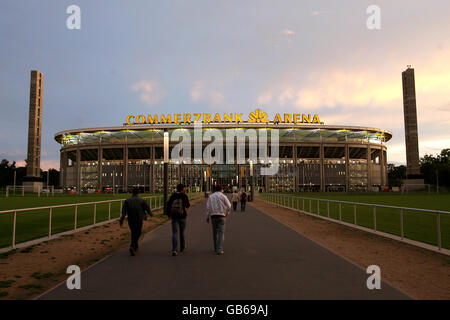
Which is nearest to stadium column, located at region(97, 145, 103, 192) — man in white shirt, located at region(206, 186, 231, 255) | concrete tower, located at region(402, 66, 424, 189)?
concrete tower, located at region(402, 66, 424, 189)

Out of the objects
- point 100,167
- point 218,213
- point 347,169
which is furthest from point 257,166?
point 218,213

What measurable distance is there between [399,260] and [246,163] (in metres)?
85.6

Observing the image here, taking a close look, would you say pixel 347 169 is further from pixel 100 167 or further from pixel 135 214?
pixel 135 214

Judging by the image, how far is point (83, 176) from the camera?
97375 millimetres

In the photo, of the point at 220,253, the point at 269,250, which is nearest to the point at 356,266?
the point at 269,250

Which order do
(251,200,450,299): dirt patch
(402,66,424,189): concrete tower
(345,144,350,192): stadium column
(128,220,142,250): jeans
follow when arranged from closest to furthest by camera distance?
(251,200,450,299): dirt patch
(128,220,142,250): jeans
(402,66,424,189): concrete tower
(345,144,350,192): stadium column

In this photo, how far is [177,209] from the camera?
910cm

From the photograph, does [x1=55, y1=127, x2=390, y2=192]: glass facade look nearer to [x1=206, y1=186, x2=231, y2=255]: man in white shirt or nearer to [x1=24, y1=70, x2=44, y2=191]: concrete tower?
[x1=24, y1=70, x2=44, y2=191]: concrete tower

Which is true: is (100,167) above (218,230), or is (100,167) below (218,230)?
above

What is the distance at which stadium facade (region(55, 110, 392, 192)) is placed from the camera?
3664 inches

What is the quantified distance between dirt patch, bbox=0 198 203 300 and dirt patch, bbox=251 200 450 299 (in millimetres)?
5880
